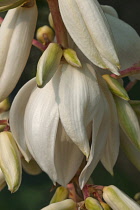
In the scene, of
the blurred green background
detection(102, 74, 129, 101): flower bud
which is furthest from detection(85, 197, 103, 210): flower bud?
the blurred green background

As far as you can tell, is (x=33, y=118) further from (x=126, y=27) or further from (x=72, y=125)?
(x=126, y=27)

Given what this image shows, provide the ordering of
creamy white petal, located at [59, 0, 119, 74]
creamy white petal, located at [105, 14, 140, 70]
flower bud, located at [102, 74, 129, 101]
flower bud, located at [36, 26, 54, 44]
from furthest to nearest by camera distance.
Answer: flower bud, located at [36, 26, 54, 44] → creamy white petal, located at [105, 14, 140, 70] → flower bud, located at [102, 74, 129, 101] → creamy white petal, located at [59, 0, 119, 74]

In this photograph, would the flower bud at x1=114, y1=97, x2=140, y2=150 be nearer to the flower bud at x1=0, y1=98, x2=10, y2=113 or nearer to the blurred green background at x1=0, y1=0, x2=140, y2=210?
the flower bud at x1=0, y1=98, x2=10, y2=113

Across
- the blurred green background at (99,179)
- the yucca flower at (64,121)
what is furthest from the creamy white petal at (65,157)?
the blurred green background at (99,179)

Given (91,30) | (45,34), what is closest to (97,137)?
(91,30)

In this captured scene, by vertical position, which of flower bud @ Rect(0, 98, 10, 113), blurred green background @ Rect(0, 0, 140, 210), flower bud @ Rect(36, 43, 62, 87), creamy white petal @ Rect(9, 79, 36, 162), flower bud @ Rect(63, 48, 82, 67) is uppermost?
flower bud @ Rect(36, 43, 62, 87)

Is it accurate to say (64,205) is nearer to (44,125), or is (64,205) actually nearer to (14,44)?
(44,125)
